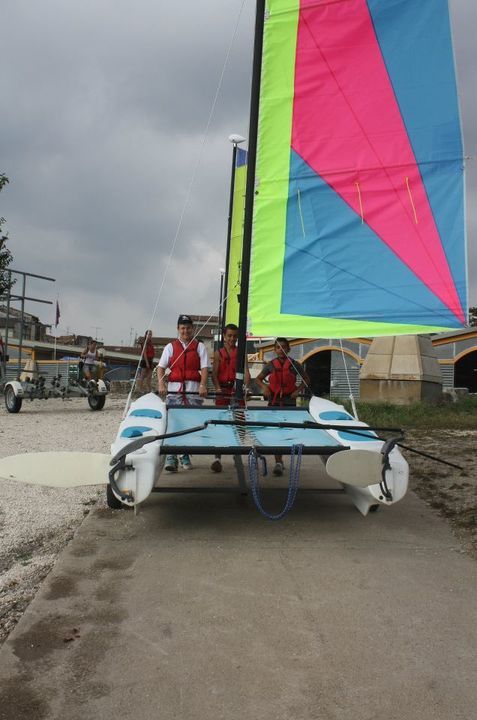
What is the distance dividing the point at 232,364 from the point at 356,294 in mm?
1756

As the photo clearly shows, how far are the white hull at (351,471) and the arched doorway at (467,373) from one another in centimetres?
2808

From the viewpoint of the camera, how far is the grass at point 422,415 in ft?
36.0

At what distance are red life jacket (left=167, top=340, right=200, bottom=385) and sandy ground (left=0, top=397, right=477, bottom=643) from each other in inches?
57.7

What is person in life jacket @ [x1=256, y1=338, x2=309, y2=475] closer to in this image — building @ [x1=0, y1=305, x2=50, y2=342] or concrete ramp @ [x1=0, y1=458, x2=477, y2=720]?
concrete ramp @ [x1=0, y1=458, x2=477, y2=720]

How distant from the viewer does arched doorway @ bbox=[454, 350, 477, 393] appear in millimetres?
31695

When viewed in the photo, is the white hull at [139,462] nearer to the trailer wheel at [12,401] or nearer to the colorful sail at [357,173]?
the colorful sail at [357,173]

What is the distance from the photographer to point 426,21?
5934mm

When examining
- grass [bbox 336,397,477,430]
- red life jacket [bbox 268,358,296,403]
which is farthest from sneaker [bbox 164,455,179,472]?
grass [bbox 336,397,477,430]

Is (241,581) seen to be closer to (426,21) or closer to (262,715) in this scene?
(262,715)

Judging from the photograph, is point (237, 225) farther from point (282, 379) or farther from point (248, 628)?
point (248, 628)

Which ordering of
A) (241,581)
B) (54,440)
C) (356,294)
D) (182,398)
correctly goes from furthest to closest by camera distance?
1. (54,440)
2. (182,398)
3. (356,294)
4. (241,581)

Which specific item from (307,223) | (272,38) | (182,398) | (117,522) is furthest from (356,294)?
(117,522)

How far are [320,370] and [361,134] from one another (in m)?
27.5

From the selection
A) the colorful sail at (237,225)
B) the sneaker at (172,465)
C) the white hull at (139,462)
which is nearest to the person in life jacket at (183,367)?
the sneaker at (172,465)
